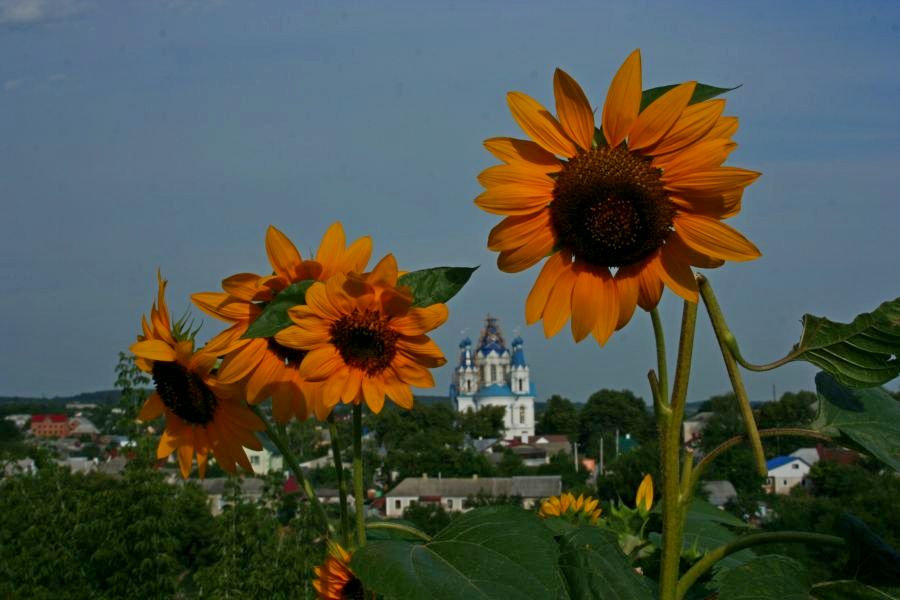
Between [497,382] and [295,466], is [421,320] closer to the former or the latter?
[295,466]

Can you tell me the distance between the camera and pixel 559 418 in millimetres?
87812

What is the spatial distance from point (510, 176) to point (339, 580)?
1.60 ft

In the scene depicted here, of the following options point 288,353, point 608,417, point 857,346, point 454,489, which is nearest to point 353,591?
point 288,353

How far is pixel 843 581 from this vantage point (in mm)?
1141

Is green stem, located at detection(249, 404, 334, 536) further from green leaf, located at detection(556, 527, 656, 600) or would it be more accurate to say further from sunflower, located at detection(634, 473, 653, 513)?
sunflower, located at detection(634, 473, 653, 513)

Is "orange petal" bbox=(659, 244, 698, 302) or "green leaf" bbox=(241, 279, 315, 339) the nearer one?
"orange petal" bbox=(659, 244, 698, 302)

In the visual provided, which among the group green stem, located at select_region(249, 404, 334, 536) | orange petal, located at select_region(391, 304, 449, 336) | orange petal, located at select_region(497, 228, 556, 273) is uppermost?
orange petal, located at select_region(497, 228, 556, 273)

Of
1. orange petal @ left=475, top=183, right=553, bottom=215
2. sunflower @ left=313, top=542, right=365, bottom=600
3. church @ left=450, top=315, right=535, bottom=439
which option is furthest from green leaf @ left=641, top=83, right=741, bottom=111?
church @ left=450, top=315, right=535, bottom=439

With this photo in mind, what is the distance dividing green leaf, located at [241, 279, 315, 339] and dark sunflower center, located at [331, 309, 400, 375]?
56 mm

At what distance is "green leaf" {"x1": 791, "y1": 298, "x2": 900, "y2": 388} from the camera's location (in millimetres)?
1140

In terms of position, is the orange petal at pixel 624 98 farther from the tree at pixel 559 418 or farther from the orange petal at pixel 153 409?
the tree at pixel 559 418

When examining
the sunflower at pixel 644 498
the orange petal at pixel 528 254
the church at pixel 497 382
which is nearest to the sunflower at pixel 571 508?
the sunflower at pixel 644 498

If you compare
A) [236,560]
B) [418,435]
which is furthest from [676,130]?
[418,435]

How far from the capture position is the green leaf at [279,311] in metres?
1.17
